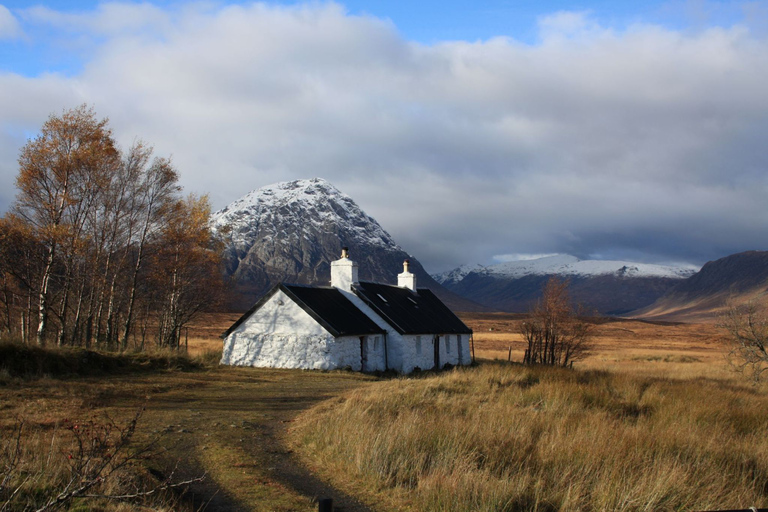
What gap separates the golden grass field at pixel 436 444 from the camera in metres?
7.64

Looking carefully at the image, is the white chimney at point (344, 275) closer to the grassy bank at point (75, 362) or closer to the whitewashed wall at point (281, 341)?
the whitewashed wall at point (281, 341)

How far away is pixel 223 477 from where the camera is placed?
8344mm

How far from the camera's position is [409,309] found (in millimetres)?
33312

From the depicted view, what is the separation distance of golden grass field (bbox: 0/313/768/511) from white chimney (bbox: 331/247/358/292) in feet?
46.4

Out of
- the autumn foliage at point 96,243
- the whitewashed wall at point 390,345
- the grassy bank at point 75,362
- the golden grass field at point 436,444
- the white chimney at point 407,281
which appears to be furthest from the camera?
the white chimney at point 407,281

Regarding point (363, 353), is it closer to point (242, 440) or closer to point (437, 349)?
point (437, 349)

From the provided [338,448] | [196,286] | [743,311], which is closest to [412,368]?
[196,286]

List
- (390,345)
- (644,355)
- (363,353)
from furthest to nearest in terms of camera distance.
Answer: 1. (644,355)
2. (390,345)
3. (363,353)

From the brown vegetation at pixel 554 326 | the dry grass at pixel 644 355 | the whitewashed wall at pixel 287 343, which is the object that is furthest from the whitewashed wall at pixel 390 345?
the dry grass at pixel 644 355

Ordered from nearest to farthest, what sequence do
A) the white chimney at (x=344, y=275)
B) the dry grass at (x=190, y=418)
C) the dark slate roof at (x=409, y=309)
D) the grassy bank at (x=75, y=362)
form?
the dry grass at (x=190, y=418) < the grassy bank at (x=75, y=362) < the dark slate roof at (x=409, y=309) < the white chimney at (x=344, y=275)

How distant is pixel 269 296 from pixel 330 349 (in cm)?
425

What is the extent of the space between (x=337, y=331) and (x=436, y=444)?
1634 centimetres

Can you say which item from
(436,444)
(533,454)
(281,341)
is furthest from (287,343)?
(533,454)

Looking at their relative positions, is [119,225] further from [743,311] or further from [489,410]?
[743,311]
